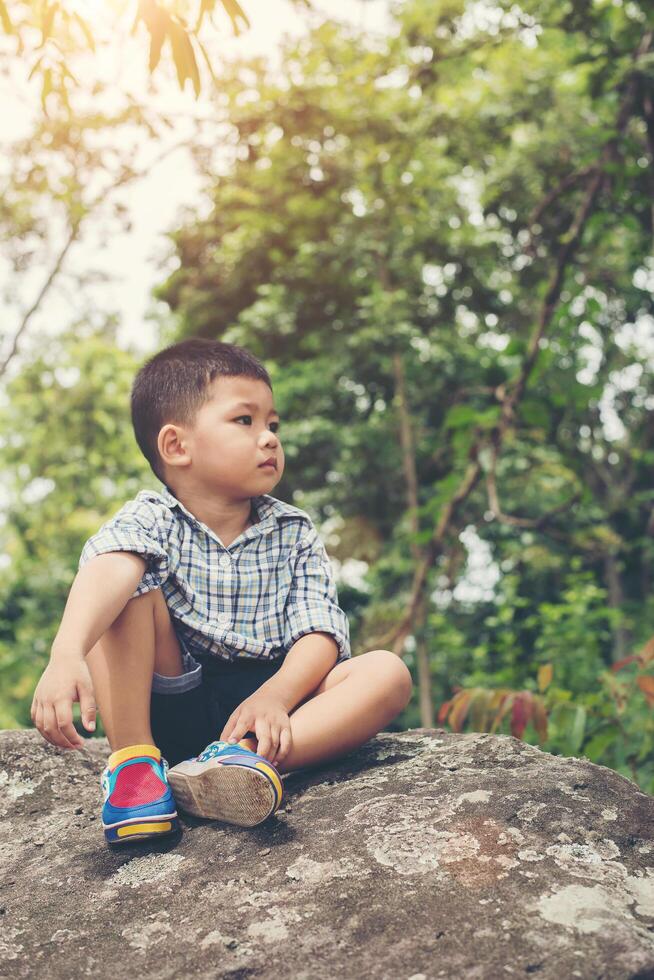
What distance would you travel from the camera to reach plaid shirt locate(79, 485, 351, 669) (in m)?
2.01

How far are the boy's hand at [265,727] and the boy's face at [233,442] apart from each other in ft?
1.74

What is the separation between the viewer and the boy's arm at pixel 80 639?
5.03 feet

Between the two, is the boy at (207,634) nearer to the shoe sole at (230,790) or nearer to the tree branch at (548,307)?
the shoe sole at (230,790)

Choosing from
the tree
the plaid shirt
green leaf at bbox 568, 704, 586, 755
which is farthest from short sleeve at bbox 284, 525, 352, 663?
the tree

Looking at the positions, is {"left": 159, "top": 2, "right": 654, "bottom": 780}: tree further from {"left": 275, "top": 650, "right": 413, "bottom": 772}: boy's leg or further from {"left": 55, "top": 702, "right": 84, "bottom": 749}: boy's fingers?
{"left": 55, "top": 702, "right": 84, "bottom": 749}: boy's fingers

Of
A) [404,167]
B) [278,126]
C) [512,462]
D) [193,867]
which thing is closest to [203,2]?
[193,867]

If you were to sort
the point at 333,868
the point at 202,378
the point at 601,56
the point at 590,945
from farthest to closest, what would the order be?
the point at 601,56
the point at 202,378
the point at 333,868
the point at 590,945

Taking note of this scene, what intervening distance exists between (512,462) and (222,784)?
7791 millimetres

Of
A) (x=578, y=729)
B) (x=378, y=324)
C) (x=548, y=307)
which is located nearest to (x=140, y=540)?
(x=578, y=729)

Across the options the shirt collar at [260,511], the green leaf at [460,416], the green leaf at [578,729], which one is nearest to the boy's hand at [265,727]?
the shirt collar at [260,511]

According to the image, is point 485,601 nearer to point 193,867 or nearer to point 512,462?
point 512,462

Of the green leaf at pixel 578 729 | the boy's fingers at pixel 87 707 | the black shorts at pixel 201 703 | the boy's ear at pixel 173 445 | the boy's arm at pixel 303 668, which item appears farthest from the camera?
the green leaf at pixel 578 729

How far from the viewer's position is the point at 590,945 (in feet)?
3.93

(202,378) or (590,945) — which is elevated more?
(202,378)
